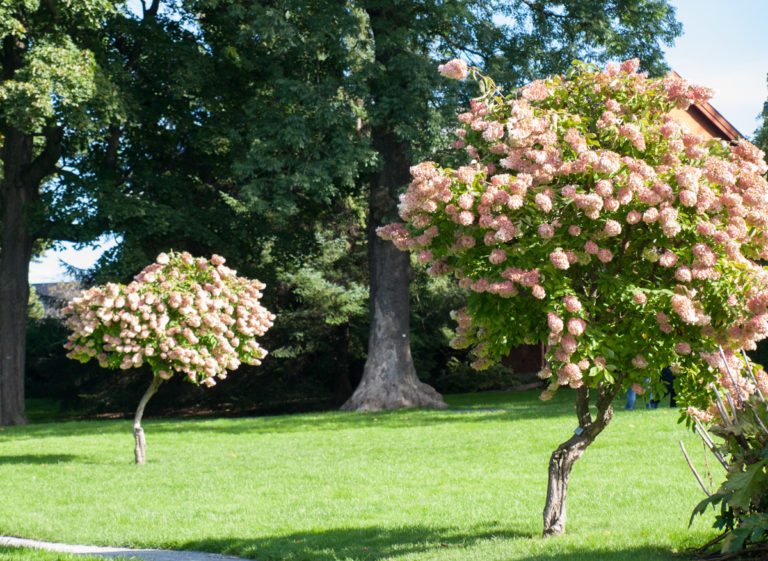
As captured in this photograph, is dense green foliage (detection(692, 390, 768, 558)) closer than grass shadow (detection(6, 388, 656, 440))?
Yes

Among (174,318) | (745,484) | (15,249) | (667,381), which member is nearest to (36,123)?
(15,249)

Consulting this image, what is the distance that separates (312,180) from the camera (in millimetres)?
19266

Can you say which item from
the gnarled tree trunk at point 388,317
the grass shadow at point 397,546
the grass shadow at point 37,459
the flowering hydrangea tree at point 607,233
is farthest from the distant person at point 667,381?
the grass shadow at point 37,459

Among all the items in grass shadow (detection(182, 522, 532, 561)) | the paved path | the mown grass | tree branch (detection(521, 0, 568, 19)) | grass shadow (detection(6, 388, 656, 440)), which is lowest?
the paved path

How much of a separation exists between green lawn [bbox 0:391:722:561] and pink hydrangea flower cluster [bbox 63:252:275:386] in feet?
5.50

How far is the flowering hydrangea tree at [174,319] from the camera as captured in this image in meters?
11.9

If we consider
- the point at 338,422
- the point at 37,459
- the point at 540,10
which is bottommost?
the point at 37,459

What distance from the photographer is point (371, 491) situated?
9.86m

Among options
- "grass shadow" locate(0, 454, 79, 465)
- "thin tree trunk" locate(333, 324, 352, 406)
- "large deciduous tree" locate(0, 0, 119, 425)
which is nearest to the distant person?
"grass shadow" locate(0, 454, 79, 465)

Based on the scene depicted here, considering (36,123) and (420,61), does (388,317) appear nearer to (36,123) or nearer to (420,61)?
(420,61)

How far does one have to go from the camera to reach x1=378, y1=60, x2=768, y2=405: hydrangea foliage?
5.61 meters

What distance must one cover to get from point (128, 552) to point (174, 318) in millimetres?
5211

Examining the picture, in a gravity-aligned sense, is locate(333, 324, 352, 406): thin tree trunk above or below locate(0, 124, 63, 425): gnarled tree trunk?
below

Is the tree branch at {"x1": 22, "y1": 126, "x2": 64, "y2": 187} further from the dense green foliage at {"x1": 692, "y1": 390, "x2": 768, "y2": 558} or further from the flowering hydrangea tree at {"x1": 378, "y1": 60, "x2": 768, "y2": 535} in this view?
the dense green foliage at {"x1": 692, "y1": 390, "x2": 768, "y2": 558}
